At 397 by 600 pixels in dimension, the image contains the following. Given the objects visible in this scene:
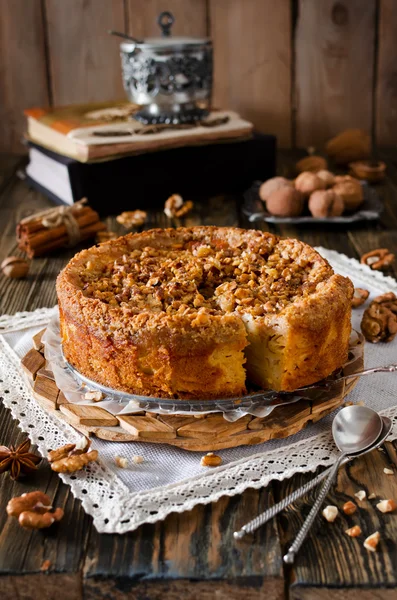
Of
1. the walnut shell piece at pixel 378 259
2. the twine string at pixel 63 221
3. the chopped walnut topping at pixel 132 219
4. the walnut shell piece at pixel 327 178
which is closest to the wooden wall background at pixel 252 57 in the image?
the walnut shell piece at pixel 327 178

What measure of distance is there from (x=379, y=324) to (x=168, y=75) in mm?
1107

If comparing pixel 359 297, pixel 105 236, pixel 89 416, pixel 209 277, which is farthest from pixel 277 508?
Answer: pixel 105 236

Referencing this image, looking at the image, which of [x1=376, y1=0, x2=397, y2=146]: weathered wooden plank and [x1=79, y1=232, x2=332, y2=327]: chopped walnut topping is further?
[x1=376, y1=0, x2=397, y2=146]: weathered wooden plank

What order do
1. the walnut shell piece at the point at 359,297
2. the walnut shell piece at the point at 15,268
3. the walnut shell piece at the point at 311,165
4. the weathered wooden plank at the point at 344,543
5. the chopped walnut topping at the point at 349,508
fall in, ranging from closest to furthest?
the weathered wooden plank at the point at 344,543 < the chopped walnut topping at the point at 349,508 < the walnut shell piece at the point at 359,297 < the walnut shell piece at the point at 15,268 < the walnut shell piece at the point at 311,165

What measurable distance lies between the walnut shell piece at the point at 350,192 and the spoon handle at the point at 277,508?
3.85 ft

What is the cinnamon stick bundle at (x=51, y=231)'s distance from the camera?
6.15 ft

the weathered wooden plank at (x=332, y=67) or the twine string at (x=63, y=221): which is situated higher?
the weathered wooden plank at (x=332, y=67)

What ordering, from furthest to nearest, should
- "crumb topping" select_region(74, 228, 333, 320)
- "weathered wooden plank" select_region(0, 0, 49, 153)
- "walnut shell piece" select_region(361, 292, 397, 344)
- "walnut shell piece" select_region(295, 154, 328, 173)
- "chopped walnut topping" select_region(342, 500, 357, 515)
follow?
"weathered wooden plank" select_region(0, 0, 49, 153)
"walnut shell piece" select_region(295, 154, 328, 173)
"walnut shell piece" select_region(361, 292, 397, 344)
"crumb topping" select_region(74, 228, 333, 320)
"chopped walnut topping" select_region(342, 500, 357, 515)

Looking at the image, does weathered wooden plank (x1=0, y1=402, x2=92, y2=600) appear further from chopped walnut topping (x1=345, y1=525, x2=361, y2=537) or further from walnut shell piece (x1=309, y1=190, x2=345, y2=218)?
walnut shell piece (x1=309, y1=190, x2=345, y2=218)

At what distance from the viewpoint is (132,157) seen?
2125mm

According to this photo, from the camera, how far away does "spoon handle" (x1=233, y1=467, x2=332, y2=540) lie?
91 centimetres

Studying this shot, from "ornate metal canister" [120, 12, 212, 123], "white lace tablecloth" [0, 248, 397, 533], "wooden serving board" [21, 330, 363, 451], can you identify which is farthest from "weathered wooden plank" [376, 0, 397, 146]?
"wooden serving board" [21, 330, 363, 451]

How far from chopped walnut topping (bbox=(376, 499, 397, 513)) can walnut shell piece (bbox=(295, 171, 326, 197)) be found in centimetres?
122

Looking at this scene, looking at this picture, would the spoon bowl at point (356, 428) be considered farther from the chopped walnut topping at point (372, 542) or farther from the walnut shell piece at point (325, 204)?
the walnut shell piece at point (325, 204)
